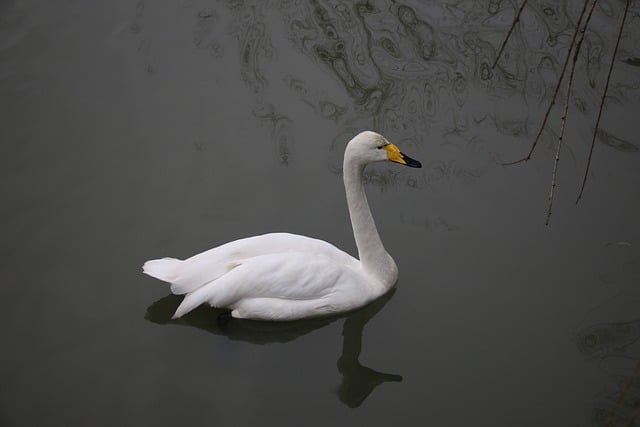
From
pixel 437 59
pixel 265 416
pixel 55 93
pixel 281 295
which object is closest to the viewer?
pixel 265 416

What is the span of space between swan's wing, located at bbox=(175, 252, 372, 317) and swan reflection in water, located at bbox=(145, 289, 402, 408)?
0.18 meters

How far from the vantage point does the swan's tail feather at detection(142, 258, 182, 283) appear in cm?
522

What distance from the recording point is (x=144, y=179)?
6543mm

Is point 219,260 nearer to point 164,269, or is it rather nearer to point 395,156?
point 164,269

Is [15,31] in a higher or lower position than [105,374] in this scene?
higher

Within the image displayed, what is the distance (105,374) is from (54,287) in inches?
37.0

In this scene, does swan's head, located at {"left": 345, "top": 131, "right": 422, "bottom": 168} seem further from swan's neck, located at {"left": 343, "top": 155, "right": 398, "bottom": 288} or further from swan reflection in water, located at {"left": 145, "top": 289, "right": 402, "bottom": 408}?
swan reflection in water, located at {"left": 145, "top": 289, "right": 402, "bottom": 408}

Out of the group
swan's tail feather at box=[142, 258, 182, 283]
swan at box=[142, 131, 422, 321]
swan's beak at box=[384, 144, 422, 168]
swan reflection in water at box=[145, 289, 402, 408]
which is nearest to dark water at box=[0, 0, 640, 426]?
swan reflection in water at box=[145, 289, 402, 408]

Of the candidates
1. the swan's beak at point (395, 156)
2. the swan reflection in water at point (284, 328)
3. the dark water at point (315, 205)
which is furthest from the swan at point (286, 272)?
the dark water at point (315, 205)

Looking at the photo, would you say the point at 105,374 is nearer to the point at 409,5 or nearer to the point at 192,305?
the point at 192,305

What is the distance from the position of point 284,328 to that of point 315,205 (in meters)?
1.34

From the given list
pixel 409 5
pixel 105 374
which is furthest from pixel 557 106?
pixel 105 374

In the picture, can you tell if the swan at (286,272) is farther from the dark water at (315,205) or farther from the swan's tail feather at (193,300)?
the dark water at (315,205)

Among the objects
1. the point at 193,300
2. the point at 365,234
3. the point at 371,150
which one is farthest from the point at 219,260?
the point at 371,150
